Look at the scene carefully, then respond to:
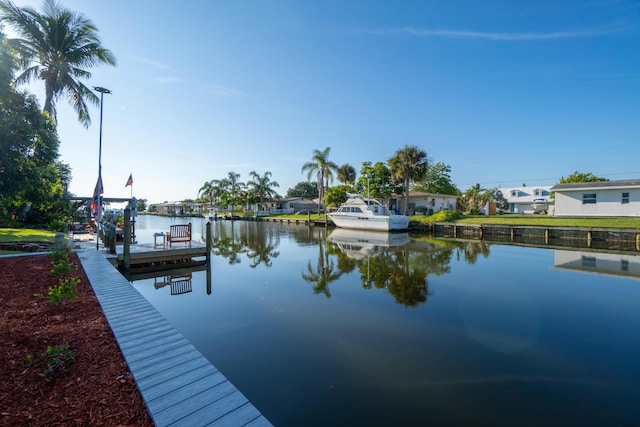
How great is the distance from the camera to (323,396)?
167 inches

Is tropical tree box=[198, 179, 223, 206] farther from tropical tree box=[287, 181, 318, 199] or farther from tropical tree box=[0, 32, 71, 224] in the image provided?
tropical tree box=[0, 32, 71, 224]

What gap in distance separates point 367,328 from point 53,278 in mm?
8168

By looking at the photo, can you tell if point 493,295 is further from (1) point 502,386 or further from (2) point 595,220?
(2) point 595,220

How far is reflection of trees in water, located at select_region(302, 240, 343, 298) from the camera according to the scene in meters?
10.2

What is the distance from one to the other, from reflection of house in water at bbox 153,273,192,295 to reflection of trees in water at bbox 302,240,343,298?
4.17 meters

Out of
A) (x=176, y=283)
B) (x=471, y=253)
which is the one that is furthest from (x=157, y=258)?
(x=471, y=253)

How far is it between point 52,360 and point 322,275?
925 centimetres

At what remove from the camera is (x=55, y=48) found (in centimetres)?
1909

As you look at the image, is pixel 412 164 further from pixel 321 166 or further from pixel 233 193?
pixel 233 193

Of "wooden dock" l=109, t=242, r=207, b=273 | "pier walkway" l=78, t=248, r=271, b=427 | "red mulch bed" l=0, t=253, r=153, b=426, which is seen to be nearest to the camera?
"red mulch bed" l=0, t=253, r=153, b=426

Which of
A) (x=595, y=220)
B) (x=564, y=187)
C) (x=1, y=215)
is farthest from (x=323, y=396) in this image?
(x=564, y=187)

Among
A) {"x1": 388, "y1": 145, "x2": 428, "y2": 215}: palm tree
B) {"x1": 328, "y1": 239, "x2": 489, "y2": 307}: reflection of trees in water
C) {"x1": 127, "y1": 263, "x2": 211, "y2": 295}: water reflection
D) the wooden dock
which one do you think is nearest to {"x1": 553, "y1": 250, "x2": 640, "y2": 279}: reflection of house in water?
{"x1": 328, "y1": 239, "x2": 489, "y2": 307}: reflection of trees in water

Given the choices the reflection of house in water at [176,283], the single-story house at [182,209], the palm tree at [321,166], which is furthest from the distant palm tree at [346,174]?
the single-story house at [182,209]

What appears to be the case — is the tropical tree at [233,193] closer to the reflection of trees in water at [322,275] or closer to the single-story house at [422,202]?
the single-story house at [422,202]
